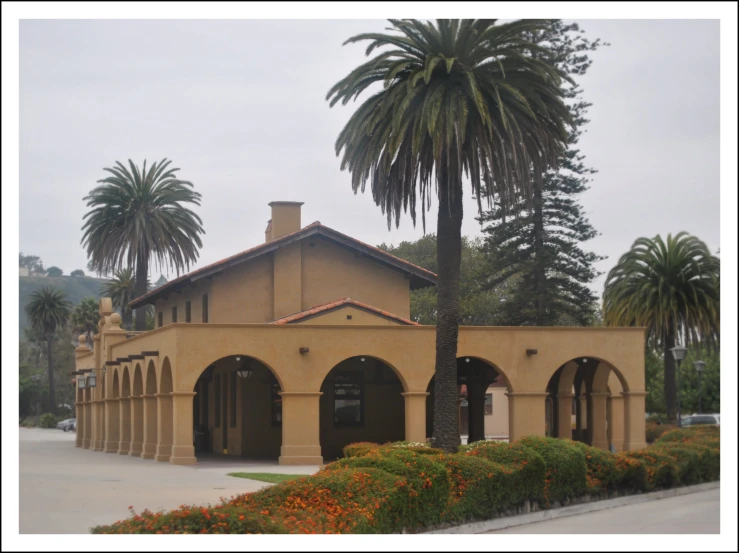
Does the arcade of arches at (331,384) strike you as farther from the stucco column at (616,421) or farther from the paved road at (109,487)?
the paved road at (109,487)

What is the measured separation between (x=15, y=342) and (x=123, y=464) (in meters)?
16.0

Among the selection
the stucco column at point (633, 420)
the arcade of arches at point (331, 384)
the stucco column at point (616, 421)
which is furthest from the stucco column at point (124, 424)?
the stucco column at point (633, 420)

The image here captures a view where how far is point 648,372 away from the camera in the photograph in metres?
73.7

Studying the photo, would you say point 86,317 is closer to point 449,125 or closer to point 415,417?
point 415,417

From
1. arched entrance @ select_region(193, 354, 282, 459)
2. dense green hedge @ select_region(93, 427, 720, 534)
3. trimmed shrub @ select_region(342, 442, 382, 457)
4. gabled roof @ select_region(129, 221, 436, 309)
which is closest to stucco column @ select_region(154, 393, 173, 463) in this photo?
arched entrance @ select_region(193, 354, 282, 459)

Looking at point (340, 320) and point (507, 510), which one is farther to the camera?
point (340, 320)

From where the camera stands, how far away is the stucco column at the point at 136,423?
1479 inches

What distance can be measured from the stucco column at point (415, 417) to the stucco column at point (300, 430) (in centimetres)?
298

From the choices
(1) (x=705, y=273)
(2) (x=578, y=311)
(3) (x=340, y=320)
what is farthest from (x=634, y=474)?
(2) (x=578, y=311)

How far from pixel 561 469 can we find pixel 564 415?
18.2 metres

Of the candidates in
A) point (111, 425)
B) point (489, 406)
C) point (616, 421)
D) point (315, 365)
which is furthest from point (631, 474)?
point (489, 406)

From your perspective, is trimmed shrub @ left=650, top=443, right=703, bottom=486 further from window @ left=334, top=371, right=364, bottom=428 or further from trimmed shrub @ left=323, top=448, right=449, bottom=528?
window @ left=334, top=371, right=364, bottom=428

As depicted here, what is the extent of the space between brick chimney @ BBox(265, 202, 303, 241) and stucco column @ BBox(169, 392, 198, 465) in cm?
1164

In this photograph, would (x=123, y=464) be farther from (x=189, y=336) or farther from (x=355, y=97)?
(x=355, y=97)
